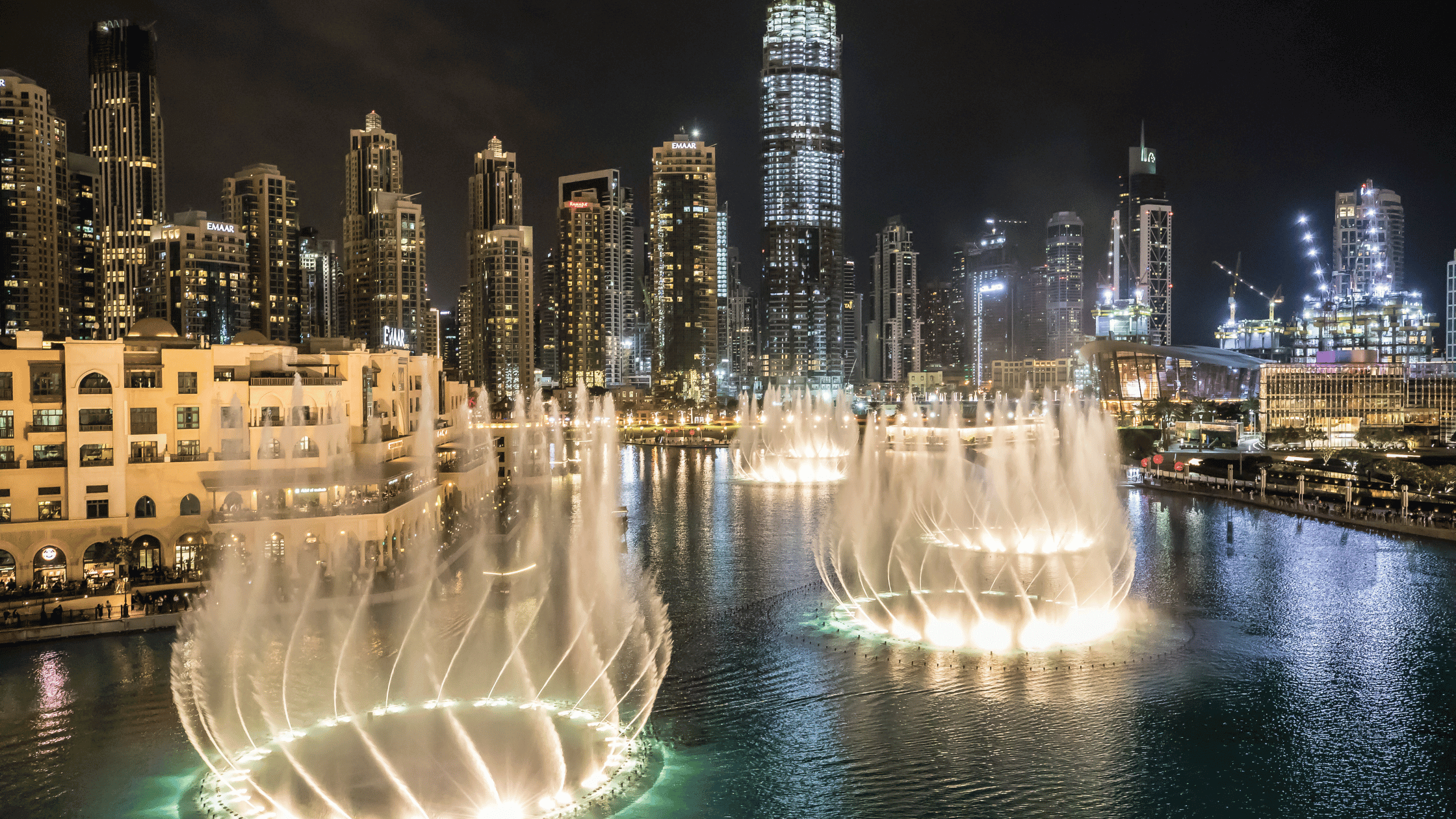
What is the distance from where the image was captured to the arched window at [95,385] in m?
35.7

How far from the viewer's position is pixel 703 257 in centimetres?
16950

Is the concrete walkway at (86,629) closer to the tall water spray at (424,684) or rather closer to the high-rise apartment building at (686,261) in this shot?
the tall water spray at (424,684)

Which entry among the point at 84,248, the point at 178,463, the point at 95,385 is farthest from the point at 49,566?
the point at 84,248

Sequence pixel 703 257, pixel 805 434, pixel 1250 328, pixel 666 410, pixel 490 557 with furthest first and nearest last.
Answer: pixel 1250 328 < pixel 703 257 < pixel 666 410 < pixel 805 434 < pixel 490 557

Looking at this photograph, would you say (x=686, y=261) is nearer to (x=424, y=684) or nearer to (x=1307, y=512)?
(x=1307, y=512)

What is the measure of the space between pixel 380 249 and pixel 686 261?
51.1 m

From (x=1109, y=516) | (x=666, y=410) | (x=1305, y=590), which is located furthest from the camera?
(x=666, y=410)

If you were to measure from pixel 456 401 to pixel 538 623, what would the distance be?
4550cm

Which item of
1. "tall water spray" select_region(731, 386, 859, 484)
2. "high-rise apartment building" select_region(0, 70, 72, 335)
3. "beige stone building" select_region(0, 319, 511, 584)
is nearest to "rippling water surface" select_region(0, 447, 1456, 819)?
"beige stone building" select_region(0, 319, 511, 584)

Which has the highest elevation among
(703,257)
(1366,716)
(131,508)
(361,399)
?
(703,257)

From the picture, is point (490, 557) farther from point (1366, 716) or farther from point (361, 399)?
point (1366, 716)

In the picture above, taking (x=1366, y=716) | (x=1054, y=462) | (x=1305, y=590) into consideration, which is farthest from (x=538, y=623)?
(x=1054, y=462)

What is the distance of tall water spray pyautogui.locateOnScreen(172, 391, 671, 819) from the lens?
18672 mm

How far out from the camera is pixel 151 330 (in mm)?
42688
